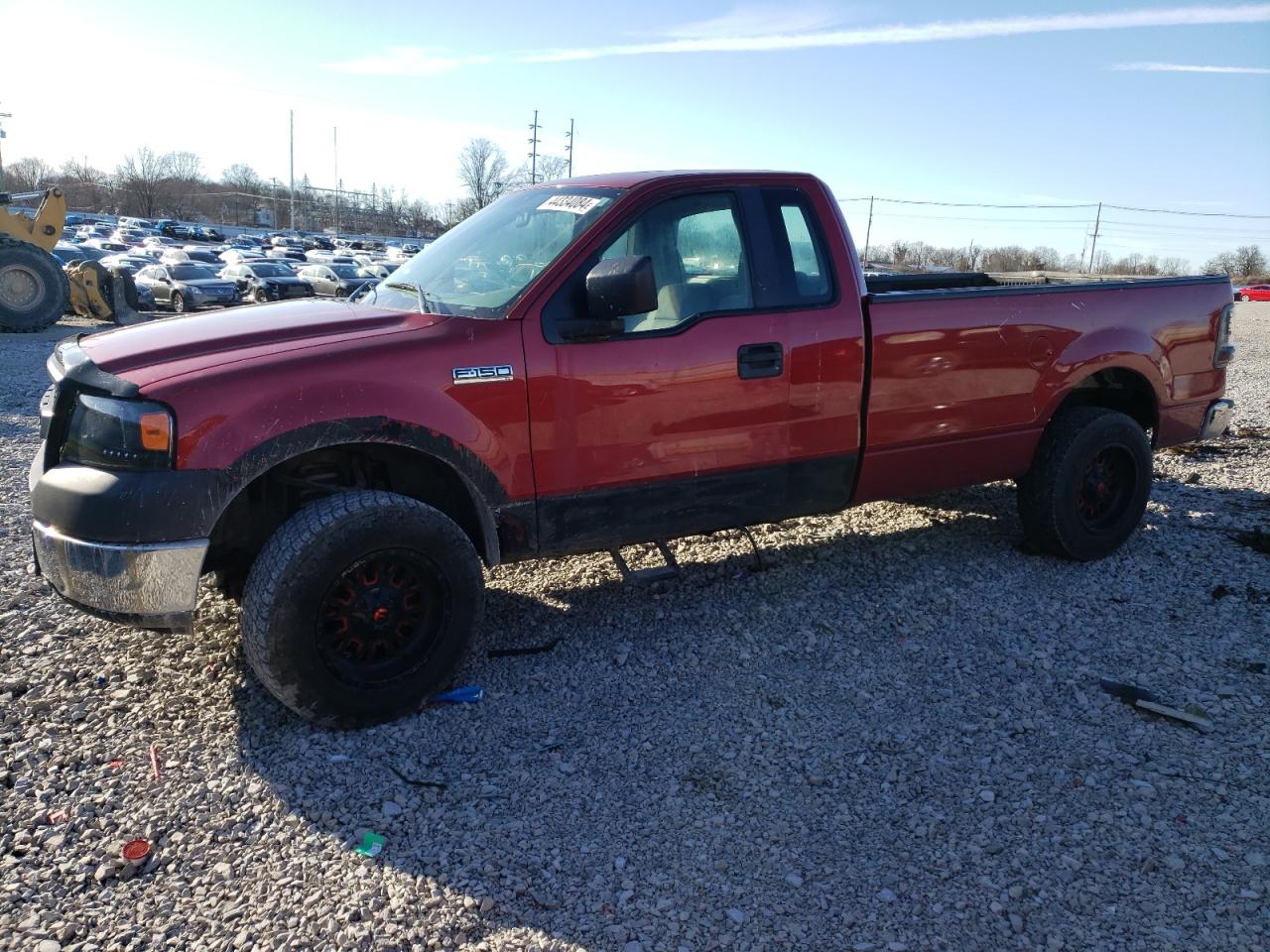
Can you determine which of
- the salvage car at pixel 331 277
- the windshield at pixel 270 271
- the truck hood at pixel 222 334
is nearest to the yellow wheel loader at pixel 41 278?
the salvage car at pixel 331 277

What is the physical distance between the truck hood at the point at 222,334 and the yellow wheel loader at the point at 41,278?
15.9 m

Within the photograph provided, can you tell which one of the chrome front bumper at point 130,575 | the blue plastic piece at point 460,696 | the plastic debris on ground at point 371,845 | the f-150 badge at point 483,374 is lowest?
the plastic debris on ground at point 371,845

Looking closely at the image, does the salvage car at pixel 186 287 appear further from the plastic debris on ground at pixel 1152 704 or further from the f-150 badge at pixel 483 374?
the plastic debris on ground at pixel 1152 704

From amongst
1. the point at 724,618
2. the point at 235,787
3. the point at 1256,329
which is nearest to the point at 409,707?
the point at 235,787

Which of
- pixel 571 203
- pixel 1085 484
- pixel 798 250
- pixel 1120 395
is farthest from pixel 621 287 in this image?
pixel 1120 395

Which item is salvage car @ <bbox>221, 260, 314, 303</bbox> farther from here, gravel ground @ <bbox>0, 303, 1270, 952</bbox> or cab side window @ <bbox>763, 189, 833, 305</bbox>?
gravel ground @ <bbox>0, 303, 1270, 952</bbox>

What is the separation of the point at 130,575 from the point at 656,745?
76.0 inches

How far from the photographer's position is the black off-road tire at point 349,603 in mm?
3400

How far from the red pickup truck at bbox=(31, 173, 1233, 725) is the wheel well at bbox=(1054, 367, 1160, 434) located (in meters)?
0.21

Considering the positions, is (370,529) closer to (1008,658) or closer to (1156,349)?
(1008,658)

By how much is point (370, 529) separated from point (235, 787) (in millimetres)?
971

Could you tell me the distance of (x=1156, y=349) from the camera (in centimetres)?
548

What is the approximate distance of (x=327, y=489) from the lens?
149 inches

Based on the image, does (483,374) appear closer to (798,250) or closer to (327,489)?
(327,489)
